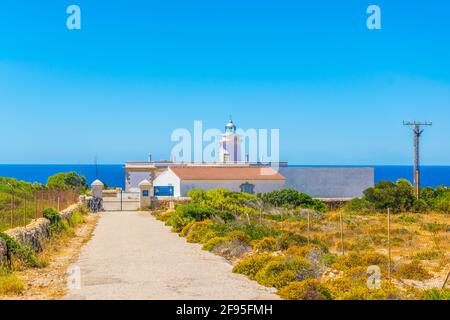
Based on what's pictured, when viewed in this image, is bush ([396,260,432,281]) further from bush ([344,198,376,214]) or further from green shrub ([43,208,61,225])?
bush ([344,198,376,214])

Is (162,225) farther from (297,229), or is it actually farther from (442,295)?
(442,295)

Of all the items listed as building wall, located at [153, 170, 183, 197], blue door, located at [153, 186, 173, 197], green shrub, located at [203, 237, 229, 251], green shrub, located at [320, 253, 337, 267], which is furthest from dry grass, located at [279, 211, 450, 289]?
blue door, located at [153, 186, 173, 197]

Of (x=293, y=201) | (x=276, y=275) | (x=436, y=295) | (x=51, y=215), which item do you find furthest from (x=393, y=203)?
(x=436, y=295)

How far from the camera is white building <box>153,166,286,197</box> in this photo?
4534cm

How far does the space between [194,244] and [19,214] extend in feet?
19.0

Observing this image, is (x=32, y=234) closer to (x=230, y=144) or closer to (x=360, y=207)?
(x=360, y=207)

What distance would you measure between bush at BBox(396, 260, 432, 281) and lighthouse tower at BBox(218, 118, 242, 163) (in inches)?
1814

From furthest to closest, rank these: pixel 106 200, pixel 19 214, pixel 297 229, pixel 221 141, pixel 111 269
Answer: pixel 221 141 < pixel 106 200 < pixel 297 229 < pixel 19 214 < pixel 111 269

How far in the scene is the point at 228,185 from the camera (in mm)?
45688

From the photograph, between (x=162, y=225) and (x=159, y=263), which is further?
(x=162, y=225)

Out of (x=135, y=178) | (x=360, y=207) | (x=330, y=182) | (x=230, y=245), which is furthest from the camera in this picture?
(x=135, y=178)

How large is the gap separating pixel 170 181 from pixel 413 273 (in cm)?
3601
